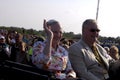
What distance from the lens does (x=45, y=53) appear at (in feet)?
16.5

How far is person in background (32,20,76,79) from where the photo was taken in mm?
5012

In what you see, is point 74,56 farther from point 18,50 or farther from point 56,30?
point 18,50

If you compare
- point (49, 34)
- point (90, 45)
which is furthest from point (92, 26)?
point (49, 34)

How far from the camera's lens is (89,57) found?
16.2 feet

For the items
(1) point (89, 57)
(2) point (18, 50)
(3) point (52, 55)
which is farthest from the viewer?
(2) point (18, 50)

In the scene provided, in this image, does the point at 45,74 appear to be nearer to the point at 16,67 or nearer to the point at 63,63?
the point at 16,67

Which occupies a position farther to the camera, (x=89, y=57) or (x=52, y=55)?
(x=52, y=55)

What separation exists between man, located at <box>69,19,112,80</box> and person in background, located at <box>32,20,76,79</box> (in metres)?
0.23

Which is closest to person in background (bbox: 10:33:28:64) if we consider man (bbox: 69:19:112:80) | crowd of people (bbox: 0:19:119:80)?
crowd of people (bbox: 0:19:119:80)

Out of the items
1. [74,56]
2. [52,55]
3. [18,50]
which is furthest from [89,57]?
[18,50]


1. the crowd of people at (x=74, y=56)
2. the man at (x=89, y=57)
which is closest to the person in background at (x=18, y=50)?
the crowd of people at (x=74, y=56)

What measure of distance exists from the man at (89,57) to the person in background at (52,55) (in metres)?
0.23

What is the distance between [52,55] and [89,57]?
2.00ft

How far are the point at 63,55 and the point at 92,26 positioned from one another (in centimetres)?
66
